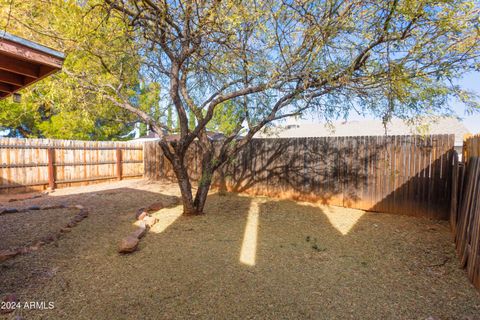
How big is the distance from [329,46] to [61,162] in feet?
30.0

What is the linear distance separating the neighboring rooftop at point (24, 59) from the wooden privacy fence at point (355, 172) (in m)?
5.01

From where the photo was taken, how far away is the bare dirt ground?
2.11m

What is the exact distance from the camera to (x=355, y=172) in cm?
554

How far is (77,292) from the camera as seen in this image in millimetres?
2287

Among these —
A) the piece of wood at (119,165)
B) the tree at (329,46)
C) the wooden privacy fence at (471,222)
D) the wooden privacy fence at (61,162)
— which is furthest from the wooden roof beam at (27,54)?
the piece of wood at (119,165)

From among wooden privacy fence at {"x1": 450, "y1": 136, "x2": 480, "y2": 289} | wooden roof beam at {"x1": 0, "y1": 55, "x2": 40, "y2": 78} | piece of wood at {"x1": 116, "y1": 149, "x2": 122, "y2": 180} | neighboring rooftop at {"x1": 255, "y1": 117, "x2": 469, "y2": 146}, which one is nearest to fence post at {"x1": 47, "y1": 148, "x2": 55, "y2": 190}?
piece of wood at {"x1": 116, "y1": 149, "x2": 122, "y2": 180}

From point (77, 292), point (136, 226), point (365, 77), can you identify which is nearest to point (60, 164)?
point (136, 226)

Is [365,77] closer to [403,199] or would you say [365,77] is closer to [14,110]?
[403,199]

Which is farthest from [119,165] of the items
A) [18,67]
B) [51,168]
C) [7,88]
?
[18,67]

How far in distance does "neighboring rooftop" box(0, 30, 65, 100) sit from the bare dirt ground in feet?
7.51

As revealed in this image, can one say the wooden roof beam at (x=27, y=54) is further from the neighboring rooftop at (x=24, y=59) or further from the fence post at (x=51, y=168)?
the fence post at (x=51, y=168)

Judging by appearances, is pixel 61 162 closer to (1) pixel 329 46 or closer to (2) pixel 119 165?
(2) pixel 119 165

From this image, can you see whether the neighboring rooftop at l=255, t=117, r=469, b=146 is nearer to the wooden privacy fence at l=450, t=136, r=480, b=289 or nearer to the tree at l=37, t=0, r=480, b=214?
the tree at l=37, t=0, r=480, b=214

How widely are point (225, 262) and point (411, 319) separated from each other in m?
1.89
